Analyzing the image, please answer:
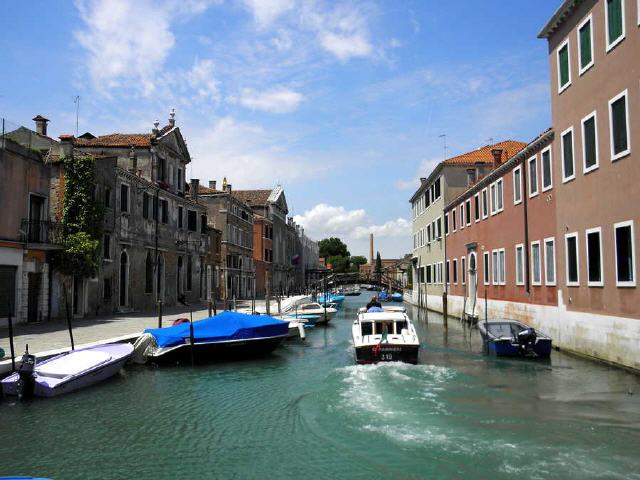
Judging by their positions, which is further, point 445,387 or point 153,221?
point 153,221

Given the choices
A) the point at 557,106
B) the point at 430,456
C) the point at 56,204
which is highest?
the point at 557,106

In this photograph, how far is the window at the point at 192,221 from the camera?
3497 cm

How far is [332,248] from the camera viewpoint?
117938 millimetres

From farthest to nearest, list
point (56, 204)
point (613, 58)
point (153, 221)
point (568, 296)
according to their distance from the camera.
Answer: point (153, 221), point (56, 204), point (568, 296), point (613, 58)

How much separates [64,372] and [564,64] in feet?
51.1

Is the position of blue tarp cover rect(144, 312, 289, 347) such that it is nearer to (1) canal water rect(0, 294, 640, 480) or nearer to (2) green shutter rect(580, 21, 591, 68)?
(1) canal water rect(0, 294, 640, 480)

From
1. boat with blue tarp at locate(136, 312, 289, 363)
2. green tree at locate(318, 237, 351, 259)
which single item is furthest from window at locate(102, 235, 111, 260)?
green tree at locate(318, 237, 351, 259)

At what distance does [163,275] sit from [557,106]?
22205 mm

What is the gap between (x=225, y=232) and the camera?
42344 millimetres

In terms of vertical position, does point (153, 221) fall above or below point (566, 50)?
below

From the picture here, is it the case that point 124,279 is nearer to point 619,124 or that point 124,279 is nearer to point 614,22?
point 619,124

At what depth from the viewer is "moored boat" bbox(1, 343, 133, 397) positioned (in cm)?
1128

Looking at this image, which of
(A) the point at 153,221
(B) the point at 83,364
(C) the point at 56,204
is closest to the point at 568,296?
(B) the point at 83,364

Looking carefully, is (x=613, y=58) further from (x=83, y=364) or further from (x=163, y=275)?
(x=163, y=275)
